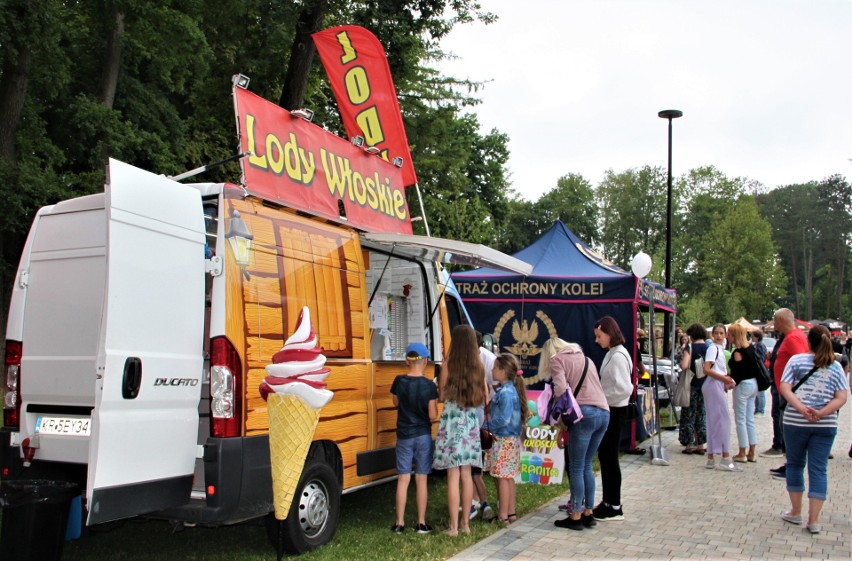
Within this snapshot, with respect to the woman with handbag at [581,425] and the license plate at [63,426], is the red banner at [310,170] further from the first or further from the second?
the woman with handbag at [581,425]

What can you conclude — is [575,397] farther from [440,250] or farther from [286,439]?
[286,439]

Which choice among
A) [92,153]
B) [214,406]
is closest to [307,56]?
[92,153]

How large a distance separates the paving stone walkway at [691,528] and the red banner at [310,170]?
2.91 metres

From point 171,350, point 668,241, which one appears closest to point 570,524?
point 171,350

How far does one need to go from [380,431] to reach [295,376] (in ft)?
6.67

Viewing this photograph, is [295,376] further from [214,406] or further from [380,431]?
[380,431]

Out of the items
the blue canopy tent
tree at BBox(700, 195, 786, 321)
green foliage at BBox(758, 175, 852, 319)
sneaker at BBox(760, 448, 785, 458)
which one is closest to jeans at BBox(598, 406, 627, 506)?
the blue canopy tent

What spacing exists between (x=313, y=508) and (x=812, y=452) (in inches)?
161

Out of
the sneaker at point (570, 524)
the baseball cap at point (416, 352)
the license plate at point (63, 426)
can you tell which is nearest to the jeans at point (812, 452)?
the sneaker at point (570, 524)

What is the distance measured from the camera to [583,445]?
20.6ft

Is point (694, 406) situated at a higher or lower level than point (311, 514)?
higher

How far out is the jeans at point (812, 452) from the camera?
6074 millimetres

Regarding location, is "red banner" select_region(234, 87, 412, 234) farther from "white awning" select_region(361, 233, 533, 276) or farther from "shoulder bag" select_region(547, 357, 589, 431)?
"shoulder bag" select_region(547, 357, 589, 431)

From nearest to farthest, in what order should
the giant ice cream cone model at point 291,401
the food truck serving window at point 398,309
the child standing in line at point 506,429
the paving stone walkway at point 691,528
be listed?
1. the giant ice cream cone model at point 291,401
2. the paving stone walkway at point 691,528
3. the child standing in line at point 506,429
4. the food truck serving window at point 398,309
